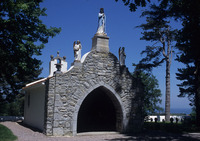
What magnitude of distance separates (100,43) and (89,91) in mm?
3066

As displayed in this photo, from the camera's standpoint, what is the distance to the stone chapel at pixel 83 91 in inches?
452

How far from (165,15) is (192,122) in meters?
9.03

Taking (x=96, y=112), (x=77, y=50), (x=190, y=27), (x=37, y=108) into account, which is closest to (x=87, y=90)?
(x=77, y=50)

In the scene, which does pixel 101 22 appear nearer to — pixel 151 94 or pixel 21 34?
pixel 21 34

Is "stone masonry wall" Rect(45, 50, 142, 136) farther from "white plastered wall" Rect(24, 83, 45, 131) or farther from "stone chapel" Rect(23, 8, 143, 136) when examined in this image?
"white plastered wall" Rect(24, 83, 45, 131)

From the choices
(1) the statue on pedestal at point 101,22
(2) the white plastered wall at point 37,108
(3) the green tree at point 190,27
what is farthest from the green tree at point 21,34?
(3) the green tree at point 190,27

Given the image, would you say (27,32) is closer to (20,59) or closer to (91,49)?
(20,59)

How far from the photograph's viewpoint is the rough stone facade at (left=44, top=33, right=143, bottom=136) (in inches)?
450

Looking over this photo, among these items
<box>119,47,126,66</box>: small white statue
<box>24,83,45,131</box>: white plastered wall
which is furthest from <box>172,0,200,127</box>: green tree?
<box>24,83,45,131</box>: white plastered wall

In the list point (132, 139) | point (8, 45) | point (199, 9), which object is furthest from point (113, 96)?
point (8, 45)

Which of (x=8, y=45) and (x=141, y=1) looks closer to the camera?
(x=141, y=1)

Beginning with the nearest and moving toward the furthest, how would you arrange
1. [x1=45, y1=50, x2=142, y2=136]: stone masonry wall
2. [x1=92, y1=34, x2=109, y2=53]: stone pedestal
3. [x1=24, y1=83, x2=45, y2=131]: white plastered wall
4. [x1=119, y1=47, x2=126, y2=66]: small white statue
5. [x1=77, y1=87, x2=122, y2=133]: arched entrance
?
[x1=45, y1=50, x2=142, y2=136]: stone masonry wall, [x1=24, y1=83, x2=45, y2=131]: white plastered wall, [x1=92, y1=34, x2=109, y2=53]: stone pedestal, [x1=119, y1=47, x2=126, y2=66]: small white statue, [x1=77, y1=87, x2=122, y2=133]: arched entrance

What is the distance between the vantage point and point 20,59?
51.9ft

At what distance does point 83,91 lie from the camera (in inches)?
481
